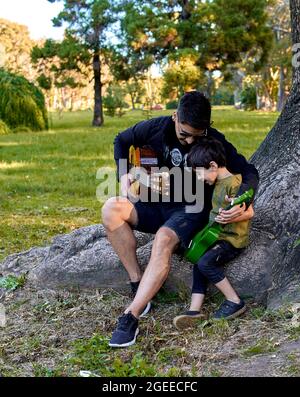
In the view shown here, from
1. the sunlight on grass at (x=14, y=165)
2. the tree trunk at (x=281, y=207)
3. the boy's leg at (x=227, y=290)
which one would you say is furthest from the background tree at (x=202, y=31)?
the boy's leg at (x=227, y=290)

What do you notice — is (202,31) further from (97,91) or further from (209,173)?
(209,173)

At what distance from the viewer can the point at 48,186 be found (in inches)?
355

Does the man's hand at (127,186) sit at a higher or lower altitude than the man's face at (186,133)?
lower

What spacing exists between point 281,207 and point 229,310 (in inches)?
32.4

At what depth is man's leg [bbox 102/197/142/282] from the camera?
3814 mm

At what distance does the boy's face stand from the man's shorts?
205 mm

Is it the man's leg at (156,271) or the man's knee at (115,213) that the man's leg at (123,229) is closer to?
the man's knee at (115,213)

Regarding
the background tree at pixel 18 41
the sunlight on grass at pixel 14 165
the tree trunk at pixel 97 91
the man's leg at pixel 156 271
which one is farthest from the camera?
the background tree at pixel 18 41

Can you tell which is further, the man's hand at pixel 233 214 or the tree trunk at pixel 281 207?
the tree trunk at pixel 281 207

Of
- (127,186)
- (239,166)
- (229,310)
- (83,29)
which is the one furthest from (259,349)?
(83,29)

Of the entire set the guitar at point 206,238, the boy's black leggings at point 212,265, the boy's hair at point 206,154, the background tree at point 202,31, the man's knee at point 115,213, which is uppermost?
the background tree at point 202,31

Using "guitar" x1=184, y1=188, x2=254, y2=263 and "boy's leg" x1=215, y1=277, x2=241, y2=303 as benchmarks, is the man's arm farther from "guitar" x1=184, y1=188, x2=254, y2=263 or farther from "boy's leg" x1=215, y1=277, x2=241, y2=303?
"boy's leg" x1=215, y1=277, x2=241, y2=303

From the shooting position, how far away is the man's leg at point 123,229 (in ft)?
12.5

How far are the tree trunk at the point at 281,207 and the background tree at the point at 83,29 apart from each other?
58.3ft
